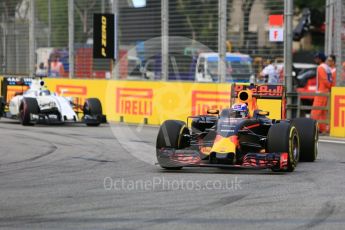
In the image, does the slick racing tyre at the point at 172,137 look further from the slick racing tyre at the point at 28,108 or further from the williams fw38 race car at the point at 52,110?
the slick racing tyre at the point at 28,108

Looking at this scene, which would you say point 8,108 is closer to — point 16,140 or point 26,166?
point 16,140

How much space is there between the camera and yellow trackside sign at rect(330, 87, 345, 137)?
1753 centimetres

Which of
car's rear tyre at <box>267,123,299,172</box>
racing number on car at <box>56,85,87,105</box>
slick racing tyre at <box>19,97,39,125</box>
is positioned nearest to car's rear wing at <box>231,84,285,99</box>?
car's rear tyre at <box>267,123,299,172</box>

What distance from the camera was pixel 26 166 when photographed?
456 inches

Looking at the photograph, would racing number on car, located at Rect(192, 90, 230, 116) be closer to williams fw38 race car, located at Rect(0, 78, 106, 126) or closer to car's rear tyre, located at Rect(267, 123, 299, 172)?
williams fw38 race car, located at Rect(0, 78, 106, 126)

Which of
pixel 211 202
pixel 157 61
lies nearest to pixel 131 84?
pixel 157 61

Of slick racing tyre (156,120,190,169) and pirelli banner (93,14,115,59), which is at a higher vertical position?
pirelli banner (93,14,115,59)

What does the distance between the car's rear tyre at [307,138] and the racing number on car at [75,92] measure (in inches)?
463

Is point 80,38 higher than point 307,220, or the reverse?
point 80,38

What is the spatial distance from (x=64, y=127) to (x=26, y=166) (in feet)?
25.3

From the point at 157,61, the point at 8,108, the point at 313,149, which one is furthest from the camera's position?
the point at 157,61

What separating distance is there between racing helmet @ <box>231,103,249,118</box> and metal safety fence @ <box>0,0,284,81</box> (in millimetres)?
7968

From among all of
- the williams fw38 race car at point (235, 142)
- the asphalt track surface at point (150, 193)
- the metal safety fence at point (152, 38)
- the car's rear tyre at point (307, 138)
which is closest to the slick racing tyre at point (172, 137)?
the williams fw38 race car at point (235, 142)

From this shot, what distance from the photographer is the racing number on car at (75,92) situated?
23.5m
